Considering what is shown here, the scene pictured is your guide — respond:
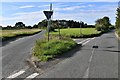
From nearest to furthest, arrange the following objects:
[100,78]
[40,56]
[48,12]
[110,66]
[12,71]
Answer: [100,78]
[12,71]
[110,66]
[40,56]
[48,12]

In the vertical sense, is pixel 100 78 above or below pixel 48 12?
below

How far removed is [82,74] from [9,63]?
509cm

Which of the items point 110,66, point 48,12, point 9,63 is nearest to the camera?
point 110,66

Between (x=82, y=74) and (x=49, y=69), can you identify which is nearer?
(x=82, y=74)

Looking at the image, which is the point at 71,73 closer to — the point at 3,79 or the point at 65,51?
the point at 3,79

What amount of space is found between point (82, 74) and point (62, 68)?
1.99 m

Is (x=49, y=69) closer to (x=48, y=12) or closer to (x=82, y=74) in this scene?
(x=82, y=74)

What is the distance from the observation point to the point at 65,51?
22344 mm

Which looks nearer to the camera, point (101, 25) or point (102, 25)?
point (101, 25)

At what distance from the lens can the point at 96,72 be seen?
13359 millimetres

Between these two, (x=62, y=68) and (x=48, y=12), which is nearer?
(x=62, y=68)

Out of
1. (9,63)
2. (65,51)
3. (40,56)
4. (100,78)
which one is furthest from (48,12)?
(100,78)

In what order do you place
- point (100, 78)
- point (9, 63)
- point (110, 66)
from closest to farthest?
point (100, 78) < point (110, 66) < point (9, 63)

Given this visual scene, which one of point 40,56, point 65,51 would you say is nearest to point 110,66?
point 40,56
